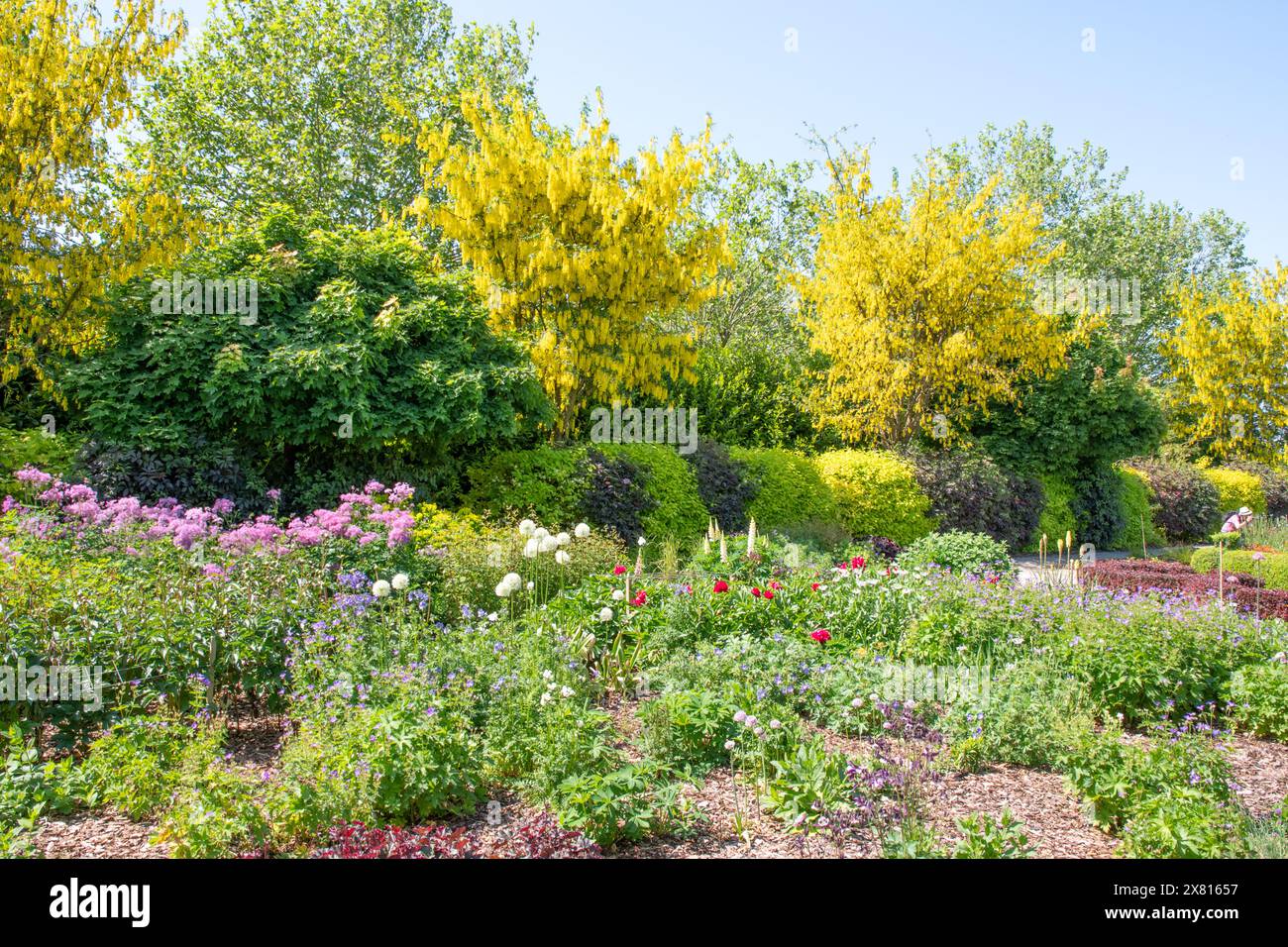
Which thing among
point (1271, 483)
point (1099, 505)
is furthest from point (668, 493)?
point (1271, 483)

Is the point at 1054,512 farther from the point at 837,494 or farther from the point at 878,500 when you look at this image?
the point at 837,494

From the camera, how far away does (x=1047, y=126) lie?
31.8 meters

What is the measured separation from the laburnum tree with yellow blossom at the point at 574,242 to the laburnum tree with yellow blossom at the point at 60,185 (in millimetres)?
3347

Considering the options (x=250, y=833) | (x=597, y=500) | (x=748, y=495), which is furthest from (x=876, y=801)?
(x=748, y=495)

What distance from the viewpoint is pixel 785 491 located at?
472 inches

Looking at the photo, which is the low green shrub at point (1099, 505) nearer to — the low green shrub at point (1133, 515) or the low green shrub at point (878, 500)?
the low green shrub at point (1133, 515)

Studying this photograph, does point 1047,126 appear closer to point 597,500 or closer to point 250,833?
point 597,500

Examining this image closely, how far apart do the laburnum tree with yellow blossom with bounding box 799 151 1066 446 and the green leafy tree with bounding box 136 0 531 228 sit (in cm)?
1002

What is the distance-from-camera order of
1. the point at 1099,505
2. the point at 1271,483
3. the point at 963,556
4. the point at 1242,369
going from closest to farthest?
the point at 963,556
the point at 1099,505
the point at 1271,483
the point at 1242,369

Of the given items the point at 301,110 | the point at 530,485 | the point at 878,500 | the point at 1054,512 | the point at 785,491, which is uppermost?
the point at 301,110

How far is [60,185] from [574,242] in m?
5.80

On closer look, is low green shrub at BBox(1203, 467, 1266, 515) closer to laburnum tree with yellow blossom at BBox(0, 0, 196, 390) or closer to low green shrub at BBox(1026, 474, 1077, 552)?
low green shrub at BBox(1026, 474, 1077, 552)

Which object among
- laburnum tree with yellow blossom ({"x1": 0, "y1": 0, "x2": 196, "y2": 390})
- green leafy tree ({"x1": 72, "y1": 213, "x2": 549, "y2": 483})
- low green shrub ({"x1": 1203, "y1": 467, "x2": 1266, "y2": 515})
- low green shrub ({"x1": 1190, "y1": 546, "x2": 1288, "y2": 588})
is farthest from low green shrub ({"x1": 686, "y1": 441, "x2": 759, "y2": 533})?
low green shrub ({"x1": 1203, "y1": 467, "x2": 1266, "y2": 515})

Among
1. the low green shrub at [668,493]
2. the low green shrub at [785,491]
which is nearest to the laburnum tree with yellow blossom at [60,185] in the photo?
the low green shrub at [668,493]
